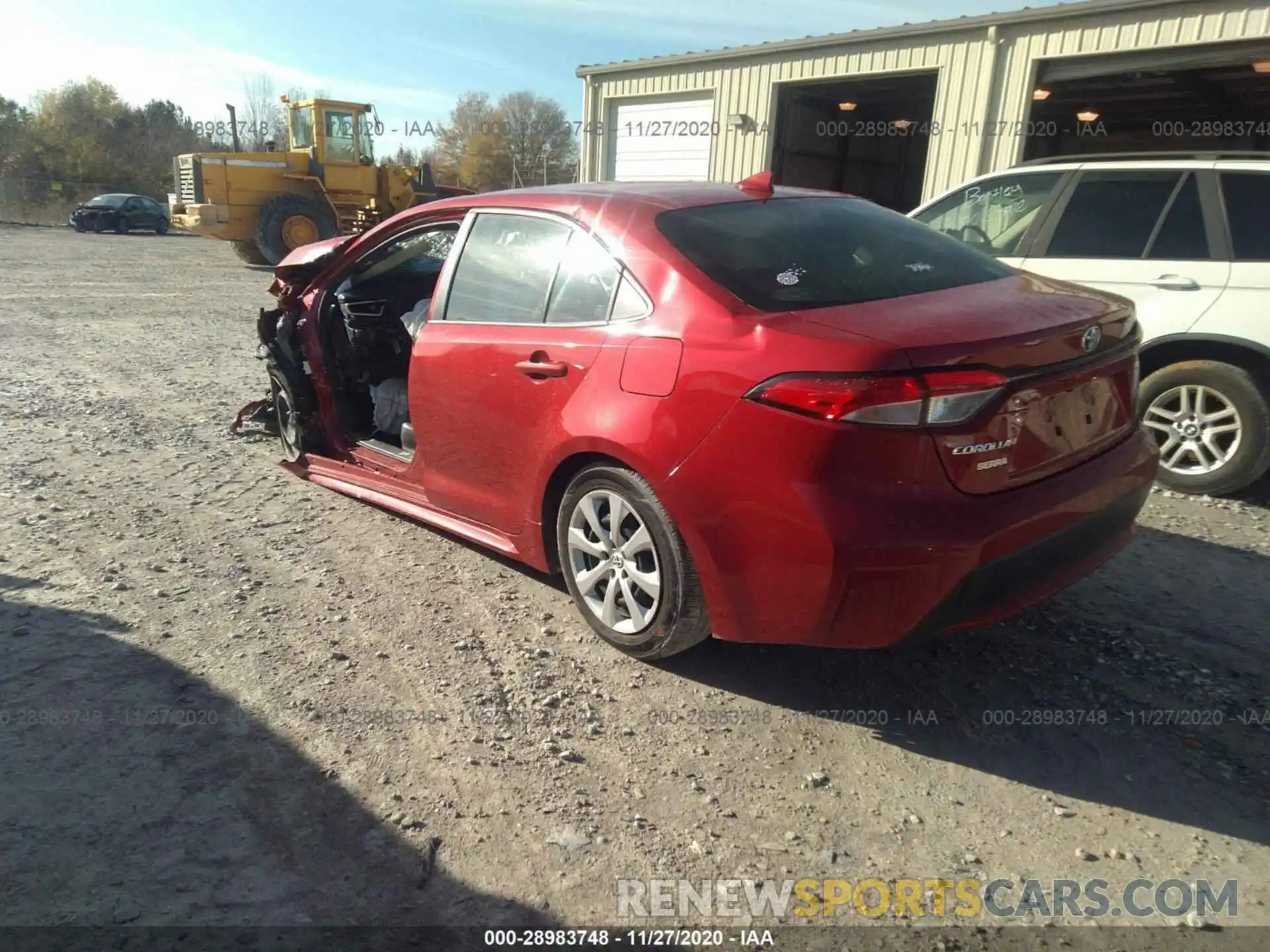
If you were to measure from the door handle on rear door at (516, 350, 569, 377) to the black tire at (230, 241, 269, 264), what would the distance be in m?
18.1

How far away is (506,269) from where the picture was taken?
359 cm

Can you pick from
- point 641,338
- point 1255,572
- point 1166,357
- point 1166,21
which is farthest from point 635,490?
point 1166,21

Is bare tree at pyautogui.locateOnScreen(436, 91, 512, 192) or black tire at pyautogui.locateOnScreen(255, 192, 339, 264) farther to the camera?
bare tree at pyautogui.locateOnScreen(436, 91, 512, 192)

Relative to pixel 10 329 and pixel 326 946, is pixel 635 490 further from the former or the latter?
pixel 10 329

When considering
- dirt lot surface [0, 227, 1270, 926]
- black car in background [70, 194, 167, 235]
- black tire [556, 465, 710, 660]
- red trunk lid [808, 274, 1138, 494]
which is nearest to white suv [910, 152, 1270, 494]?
dirt lot surface [0, 227, 1270, 926]

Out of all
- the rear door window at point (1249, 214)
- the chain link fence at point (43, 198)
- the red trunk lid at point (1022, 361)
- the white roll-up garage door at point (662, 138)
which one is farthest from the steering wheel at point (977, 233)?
the chain link fence at point (43, 198)

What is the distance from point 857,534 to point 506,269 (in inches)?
74.7

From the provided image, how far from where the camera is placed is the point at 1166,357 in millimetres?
4906

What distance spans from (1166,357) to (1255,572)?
1.48 metres

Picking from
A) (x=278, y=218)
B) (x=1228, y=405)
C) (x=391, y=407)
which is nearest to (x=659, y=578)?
(x=391, y=407)

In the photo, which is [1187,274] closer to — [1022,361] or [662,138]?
[1022,361]

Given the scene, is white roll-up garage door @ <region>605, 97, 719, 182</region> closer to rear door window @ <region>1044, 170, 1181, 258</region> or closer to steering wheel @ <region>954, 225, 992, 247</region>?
steering wheel @ <region>954, 225, 992, 247</region>

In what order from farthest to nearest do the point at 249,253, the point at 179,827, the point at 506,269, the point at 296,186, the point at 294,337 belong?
the point at 249,253 < the point at 296,186 < the point at 294,337 < the point at 506,269 < the point at 179,827

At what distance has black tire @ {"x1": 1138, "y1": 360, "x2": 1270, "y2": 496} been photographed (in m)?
4.62
